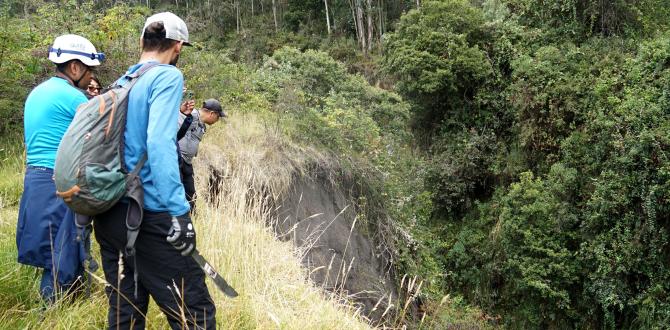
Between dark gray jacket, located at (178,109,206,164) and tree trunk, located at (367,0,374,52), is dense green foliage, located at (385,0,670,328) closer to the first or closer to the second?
dark gray jacket, located at (178,109,206,164)

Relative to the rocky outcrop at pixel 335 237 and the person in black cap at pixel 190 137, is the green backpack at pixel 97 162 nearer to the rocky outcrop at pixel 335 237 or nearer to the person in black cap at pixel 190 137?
the person in black cap at pixel 190 137

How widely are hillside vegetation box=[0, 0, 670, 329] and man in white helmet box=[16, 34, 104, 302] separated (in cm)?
28

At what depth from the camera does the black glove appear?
2.23m

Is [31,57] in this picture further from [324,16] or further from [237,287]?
[324,16]

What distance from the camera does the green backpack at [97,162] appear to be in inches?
85.6

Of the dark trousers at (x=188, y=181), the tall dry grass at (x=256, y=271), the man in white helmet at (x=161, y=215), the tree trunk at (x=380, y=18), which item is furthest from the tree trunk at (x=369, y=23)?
the man in white helmet at (x=161, y=215)

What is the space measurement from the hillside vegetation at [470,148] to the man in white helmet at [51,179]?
0.28 metres

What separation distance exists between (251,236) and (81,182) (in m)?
2.11

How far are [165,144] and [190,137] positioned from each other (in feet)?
9.16

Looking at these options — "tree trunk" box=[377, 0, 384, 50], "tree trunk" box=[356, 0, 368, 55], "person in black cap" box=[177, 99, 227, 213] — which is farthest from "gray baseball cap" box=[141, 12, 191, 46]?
"tree trunk" box=[356, 0, 368, 55]

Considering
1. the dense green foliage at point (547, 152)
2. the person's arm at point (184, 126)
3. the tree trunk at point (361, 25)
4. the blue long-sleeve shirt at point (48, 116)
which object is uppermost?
the tree trunk at point (361, 25)

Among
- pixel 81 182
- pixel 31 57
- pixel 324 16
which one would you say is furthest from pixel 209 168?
pixel 324 16

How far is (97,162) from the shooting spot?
7.20ft

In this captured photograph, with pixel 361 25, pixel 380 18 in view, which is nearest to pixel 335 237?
pixel 380 18
